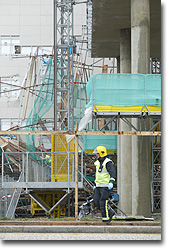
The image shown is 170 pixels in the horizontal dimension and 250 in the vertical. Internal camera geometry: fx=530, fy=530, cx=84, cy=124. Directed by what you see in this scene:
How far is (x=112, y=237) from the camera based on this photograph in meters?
10.5

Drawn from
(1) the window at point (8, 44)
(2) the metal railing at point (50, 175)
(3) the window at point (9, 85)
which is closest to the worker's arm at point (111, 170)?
(2) the metal railing at point (50, 175)

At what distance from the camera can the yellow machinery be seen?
74.0ft

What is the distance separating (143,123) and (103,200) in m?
6.91

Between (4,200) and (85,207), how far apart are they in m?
6.31

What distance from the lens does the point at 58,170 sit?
22594 millimetres

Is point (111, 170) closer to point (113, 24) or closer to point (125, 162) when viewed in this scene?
point (125, 162)

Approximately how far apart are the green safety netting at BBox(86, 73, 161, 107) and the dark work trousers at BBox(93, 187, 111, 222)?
5801 mm

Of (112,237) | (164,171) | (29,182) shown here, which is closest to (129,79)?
(29,182)

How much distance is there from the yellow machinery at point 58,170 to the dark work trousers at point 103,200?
904 cm

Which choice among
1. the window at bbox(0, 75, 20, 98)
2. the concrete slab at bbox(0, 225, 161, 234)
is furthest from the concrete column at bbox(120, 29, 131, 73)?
the window at bbox(0, 75, 20, 98)

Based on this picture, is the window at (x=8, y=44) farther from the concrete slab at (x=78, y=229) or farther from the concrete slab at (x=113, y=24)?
the concrete slab at (x=78, y=229)

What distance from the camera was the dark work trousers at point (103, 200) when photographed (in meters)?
12.8

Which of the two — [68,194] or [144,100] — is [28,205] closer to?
[68,194]

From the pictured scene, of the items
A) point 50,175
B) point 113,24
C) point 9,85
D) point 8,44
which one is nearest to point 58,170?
point 50,175
